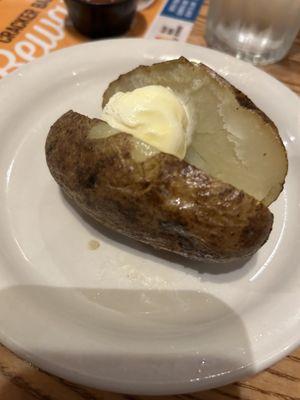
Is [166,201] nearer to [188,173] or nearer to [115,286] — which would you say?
[188,173]

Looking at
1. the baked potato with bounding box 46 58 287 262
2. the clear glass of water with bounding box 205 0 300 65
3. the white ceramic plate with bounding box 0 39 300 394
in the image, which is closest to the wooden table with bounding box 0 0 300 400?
the white ceramic plate with bounding box 0 39 300 394

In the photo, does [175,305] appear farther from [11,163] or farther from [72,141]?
[11,163]

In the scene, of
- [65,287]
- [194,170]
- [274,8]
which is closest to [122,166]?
[194,170]

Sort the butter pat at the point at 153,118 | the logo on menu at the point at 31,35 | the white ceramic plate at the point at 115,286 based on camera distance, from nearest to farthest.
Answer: the white ceramic plate at the point at 115,286 → the butter pat at the point at 153,118 → the logo on menu at the point at 31,35

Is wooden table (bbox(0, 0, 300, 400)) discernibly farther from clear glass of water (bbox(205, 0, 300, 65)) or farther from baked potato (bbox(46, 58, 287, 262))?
clear glass of water (bbox(205, 0, 300, 65))

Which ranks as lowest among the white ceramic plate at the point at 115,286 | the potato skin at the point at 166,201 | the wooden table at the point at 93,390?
the wooden table at the point at 93,390

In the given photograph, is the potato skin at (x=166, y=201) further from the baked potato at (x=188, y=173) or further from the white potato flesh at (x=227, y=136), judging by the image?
the white potato flesh at (x=227, y=136)

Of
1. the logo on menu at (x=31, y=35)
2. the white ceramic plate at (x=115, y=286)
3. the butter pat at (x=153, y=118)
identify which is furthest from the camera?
the logo on menu at (x=31, y=35)

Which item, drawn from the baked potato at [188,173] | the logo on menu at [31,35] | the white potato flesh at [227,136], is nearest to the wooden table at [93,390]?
the baked potato at [188,173]

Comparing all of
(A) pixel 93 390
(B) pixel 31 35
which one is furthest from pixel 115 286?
(B) pixel 31 35
